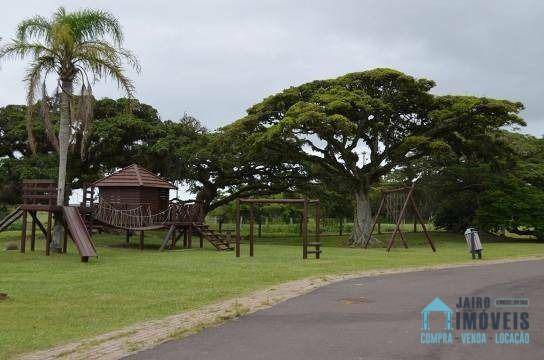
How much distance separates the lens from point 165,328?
8.62 metres

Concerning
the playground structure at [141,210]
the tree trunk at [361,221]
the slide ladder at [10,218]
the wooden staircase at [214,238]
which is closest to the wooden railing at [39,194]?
the slide ladder at [10,218]

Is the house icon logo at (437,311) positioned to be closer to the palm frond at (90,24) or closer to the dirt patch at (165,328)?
the dirt patch at (165,328)

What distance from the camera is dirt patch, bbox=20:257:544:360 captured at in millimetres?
7145

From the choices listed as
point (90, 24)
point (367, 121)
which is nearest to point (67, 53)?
point (90, 24)

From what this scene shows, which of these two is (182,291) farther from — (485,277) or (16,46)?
(16,46)

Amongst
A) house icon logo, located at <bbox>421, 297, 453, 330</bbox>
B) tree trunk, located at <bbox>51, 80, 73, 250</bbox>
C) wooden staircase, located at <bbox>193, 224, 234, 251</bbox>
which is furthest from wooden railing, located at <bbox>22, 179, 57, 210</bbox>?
house icon logo, located at <bbox>421, 297, 453, 330</bbox>

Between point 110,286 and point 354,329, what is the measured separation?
706 centimetres

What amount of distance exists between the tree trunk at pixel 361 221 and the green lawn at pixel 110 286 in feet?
40.5

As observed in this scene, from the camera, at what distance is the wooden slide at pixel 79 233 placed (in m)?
20.7

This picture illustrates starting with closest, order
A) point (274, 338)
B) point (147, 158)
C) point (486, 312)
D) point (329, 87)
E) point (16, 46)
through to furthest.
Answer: point (274, 338), point (486, 312), point (16, 46), point (329, 87), point (147, 158)

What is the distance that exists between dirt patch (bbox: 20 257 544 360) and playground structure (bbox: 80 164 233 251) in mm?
16464

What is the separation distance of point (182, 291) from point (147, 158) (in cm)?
2815

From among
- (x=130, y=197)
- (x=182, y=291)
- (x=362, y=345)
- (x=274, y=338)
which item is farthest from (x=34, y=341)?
(x=130, y=197)

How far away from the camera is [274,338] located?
7.86 metres
